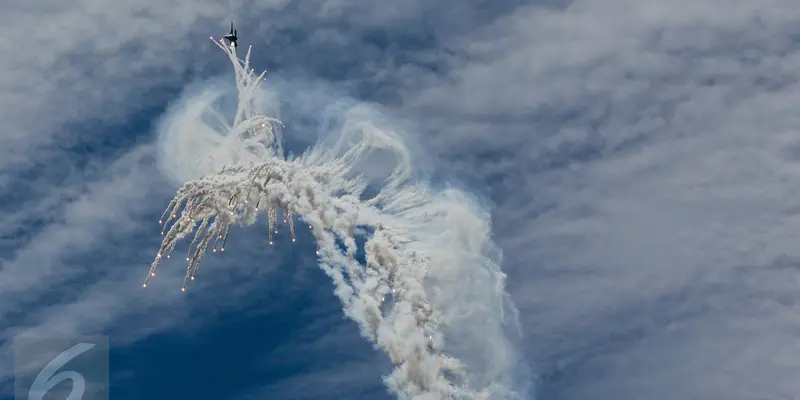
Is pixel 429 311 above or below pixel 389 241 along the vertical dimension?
below

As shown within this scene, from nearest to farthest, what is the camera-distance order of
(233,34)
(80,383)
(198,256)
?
(198,256)
(233,34)
(80,383)

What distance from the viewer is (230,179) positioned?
13400cm

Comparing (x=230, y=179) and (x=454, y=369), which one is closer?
(x=230, y=179)

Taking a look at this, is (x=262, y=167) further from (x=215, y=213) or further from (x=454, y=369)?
(x=454, y=369)

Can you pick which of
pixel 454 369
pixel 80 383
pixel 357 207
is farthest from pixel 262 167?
pixel 80 383

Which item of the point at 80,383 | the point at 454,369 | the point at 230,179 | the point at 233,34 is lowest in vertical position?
the point at 454,369

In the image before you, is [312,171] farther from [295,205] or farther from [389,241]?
[389,241]

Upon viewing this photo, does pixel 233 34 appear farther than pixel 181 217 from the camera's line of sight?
Yes

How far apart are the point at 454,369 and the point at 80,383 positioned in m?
67.8

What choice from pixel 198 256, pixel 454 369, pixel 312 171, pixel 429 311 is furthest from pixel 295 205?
pixel 454 369

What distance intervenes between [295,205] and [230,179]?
893cm

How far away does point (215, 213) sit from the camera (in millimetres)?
134125

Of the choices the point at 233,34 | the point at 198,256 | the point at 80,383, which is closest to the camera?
the point at 198,256

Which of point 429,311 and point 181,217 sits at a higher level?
point 181,217
